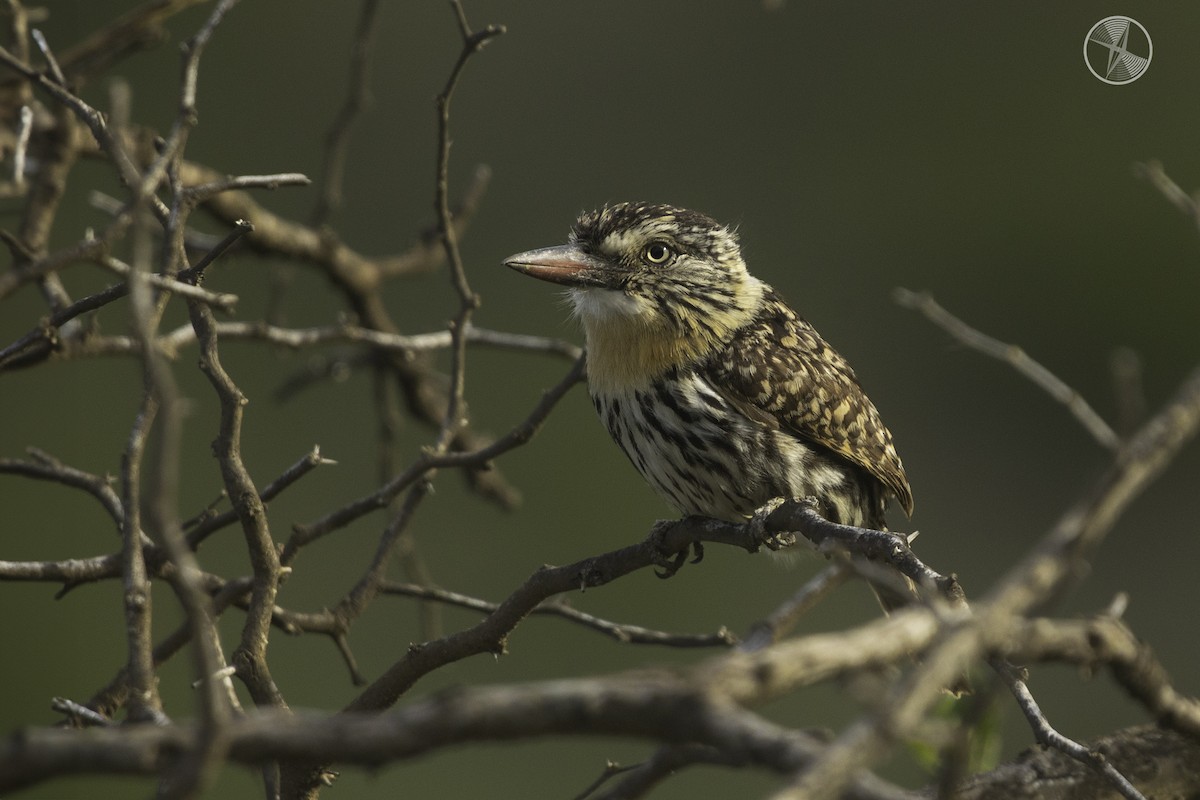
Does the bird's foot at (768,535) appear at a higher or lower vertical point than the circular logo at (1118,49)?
lower

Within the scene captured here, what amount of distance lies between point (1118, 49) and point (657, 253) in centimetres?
336

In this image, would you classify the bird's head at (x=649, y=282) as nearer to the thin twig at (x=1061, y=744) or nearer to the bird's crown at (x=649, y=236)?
the bird's crown at (x=649, y=236)

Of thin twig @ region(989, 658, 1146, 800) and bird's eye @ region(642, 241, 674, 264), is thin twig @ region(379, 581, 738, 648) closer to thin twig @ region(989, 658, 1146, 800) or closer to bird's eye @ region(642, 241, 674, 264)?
thin twig @ region(989, 658, 1146, 800)

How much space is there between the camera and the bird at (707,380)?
3.79 m

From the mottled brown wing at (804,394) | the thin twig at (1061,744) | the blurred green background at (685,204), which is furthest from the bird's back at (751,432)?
the blurred green background at (685,204)

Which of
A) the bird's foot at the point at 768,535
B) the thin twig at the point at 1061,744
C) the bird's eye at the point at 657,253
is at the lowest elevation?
the thin twig at the point at 1061,744

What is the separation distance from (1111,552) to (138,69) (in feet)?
21.1

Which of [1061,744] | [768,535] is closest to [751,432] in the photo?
[768,535]

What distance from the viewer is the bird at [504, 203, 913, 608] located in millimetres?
3793

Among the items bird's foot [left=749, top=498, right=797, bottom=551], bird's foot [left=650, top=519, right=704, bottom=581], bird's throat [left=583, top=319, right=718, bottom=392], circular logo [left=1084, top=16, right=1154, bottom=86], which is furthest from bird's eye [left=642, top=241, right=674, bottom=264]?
circular logo [left=1084, top=16, right=1154, bottom=86]

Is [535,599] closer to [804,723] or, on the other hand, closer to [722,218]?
[804,723]

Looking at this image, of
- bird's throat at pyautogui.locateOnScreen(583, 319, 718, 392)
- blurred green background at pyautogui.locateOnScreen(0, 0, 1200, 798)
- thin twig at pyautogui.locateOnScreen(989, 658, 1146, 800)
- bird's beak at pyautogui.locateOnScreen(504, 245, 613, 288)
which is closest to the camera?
thin twig at pyautogui.locateOnScreen(989, 658, 1146, 800)

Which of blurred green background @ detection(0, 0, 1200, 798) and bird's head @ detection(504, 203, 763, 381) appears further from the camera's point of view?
blurred green background @ detection(0, 0, 1200, 798)

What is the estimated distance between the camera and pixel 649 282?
4.09 meters
